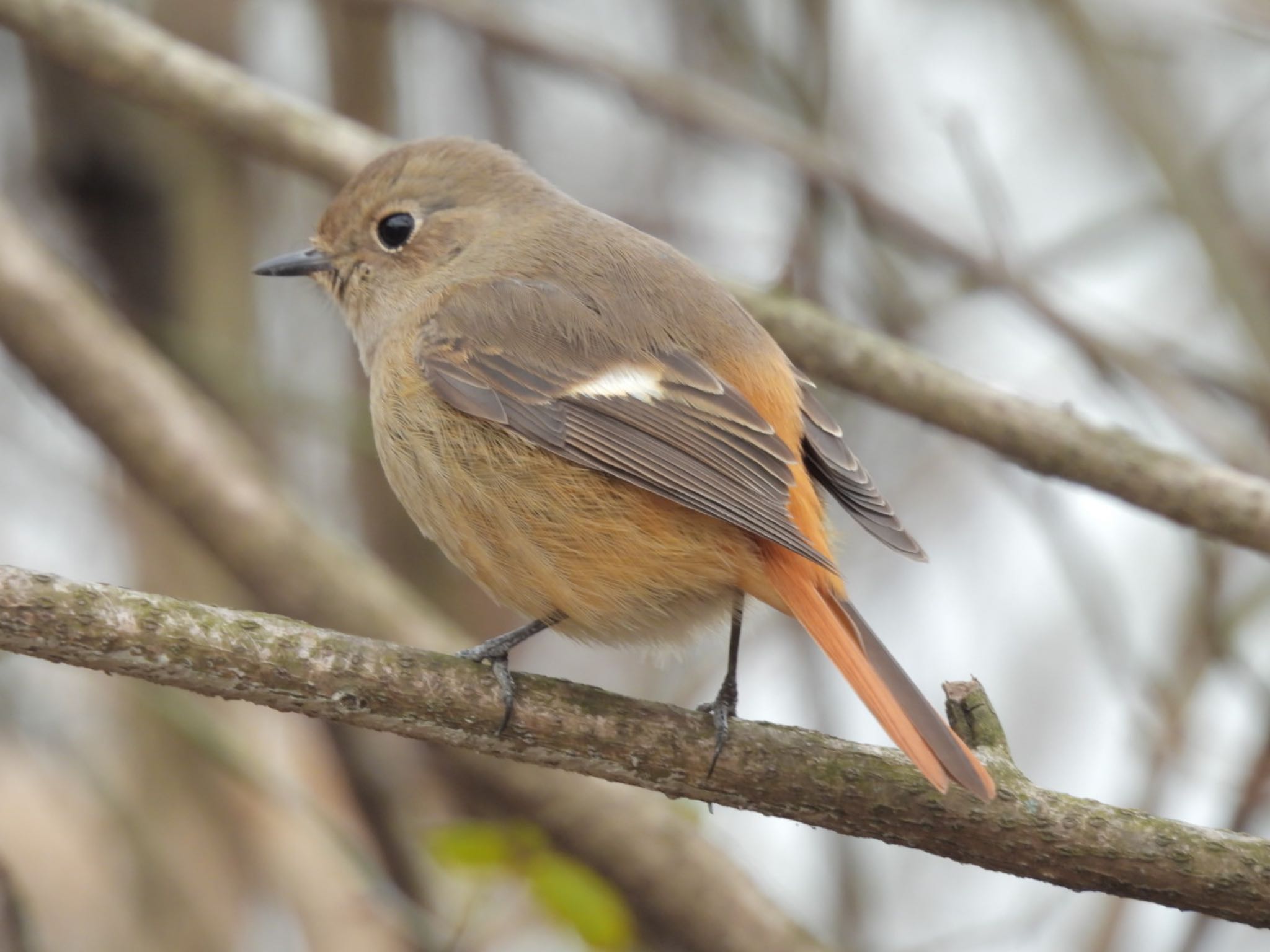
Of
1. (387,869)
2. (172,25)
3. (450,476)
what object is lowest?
(387,869)

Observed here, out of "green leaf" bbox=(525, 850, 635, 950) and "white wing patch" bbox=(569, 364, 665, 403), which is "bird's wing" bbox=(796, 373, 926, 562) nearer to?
"white wing patch" bbox=(569, 364, 665, 403)

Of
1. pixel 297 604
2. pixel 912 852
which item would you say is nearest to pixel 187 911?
pixel 297 604

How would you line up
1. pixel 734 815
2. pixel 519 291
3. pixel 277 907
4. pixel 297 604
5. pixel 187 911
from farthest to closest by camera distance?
pixel 734 815
pixel 277 907
pixel 187 911
pixel 297 604
pixel 519 291

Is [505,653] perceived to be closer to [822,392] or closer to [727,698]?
[727,698]

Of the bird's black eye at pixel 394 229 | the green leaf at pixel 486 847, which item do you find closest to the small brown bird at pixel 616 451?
the bird's black eye at pixel 394 229

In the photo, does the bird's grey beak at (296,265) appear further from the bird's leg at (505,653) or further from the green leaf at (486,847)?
the green leaf at (486,847)

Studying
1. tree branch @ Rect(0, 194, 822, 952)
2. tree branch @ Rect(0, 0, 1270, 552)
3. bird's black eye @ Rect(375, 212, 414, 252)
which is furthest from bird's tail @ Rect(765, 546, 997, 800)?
bird's black eye @ Rect(375, 212, 414, 252)

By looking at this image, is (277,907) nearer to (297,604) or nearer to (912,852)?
(297,604)

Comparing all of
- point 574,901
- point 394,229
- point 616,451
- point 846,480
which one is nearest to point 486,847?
point 574,901
